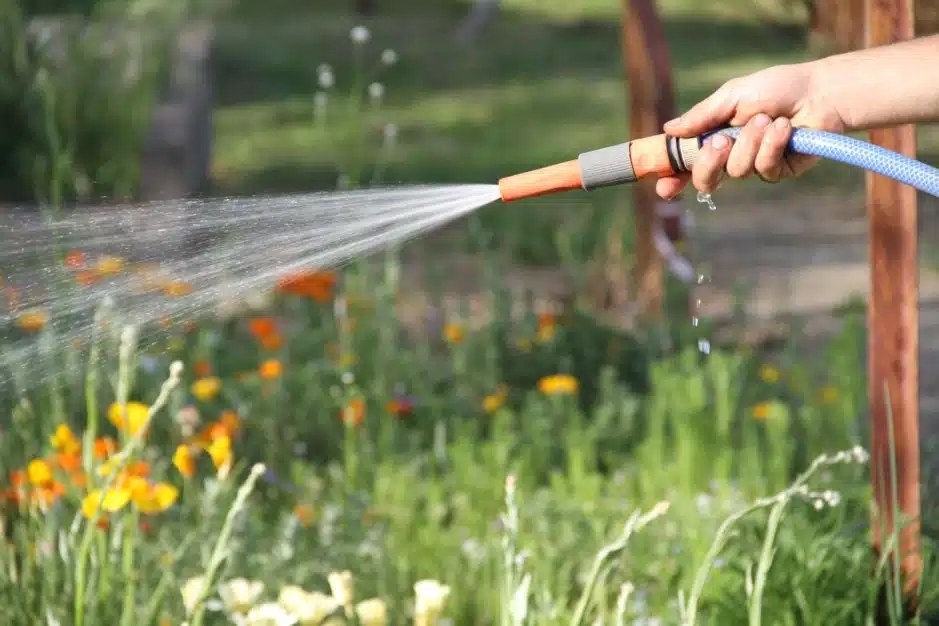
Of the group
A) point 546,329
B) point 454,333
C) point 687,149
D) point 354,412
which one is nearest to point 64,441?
point 354,412

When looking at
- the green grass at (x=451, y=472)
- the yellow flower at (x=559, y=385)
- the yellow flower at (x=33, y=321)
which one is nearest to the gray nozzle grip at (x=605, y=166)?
the green grass at (x=451, y=472)

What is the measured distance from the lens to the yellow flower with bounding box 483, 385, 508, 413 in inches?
128

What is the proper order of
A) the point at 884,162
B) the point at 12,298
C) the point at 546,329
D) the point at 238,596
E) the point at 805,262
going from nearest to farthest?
1. the point at 884,162
2. the point at 238,596
3. the point at 12,298
4. the point at 546,329
5. the point at 805,262

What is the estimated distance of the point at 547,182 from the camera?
163 cm

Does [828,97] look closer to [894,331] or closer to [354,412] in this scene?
[894,331]

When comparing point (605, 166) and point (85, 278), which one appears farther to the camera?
point (85, 278)

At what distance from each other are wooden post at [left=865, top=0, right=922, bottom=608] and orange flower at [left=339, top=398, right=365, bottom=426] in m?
1.20

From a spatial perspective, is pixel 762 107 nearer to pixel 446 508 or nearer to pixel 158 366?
pixel 446 508

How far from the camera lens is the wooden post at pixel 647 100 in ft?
13.9

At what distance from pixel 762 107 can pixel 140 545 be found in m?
1.34

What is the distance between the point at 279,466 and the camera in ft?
10.4

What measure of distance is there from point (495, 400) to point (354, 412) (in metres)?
0.43

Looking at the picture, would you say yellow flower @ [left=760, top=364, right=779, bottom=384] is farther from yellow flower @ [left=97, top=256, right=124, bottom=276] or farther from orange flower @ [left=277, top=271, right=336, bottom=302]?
yellow flower @ [left=97, top=256, right=124, bottom=276]

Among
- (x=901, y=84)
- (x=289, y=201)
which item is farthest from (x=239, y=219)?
(x=901, y=84)
